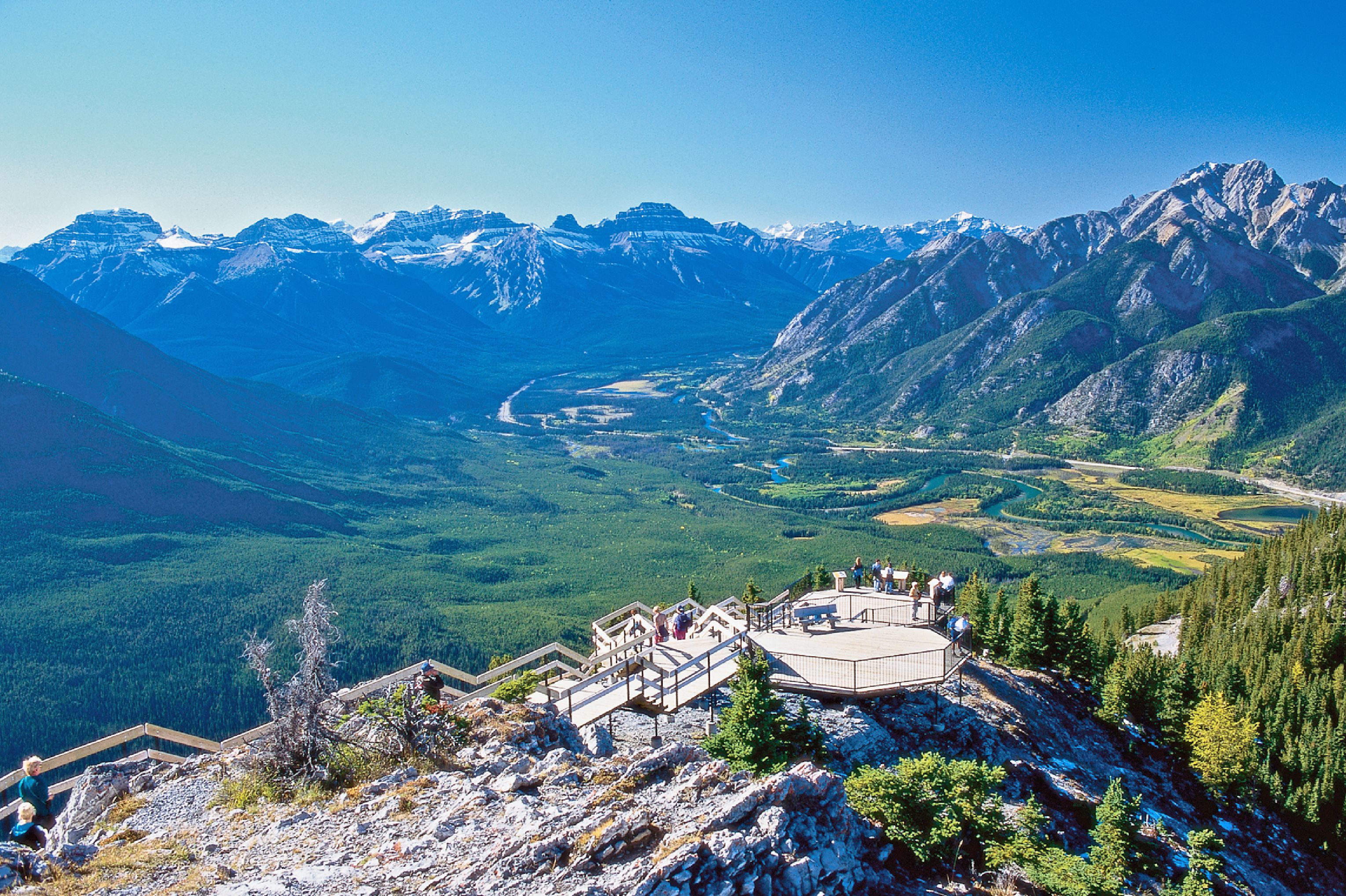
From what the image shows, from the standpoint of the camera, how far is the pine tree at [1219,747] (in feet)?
111

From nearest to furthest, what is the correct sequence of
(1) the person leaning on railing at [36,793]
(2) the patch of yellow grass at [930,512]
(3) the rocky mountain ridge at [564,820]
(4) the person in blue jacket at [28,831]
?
1. (3) the rocky mountain ridge at [564,820]
2. (4) the person in blue jacket at [28,831]
3. (1) the person leaning on railing at [36,793]
4. (2) the patch of yellow grass at [930,512]

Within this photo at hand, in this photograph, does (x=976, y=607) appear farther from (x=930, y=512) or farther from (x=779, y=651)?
(x=930, y=512)

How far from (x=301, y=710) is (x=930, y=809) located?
56.1 feet

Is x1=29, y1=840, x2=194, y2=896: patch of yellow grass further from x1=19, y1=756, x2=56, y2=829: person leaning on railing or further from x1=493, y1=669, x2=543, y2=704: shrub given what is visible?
x1=493, y1=669, x2=543, y2=704: shrub

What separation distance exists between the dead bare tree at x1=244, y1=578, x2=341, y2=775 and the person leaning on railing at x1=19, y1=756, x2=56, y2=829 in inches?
186

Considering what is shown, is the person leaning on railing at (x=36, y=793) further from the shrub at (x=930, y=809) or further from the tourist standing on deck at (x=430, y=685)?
the shrub at (x=930, y=809)

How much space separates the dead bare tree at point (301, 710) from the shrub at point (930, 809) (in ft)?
48.7

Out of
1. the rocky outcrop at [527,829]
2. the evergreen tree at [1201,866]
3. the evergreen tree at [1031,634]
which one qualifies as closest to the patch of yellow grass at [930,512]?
the evergreen tree at [1031,634]

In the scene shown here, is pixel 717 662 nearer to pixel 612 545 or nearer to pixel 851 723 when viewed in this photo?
pixel 851 723

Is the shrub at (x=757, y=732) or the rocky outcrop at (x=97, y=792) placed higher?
the shrub at (x=757, y=732)

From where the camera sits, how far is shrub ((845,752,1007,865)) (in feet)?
60.2

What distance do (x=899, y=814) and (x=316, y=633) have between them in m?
16.5

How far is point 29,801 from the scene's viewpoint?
16.9m

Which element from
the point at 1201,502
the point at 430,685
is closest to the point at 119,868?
the point at 430,685
